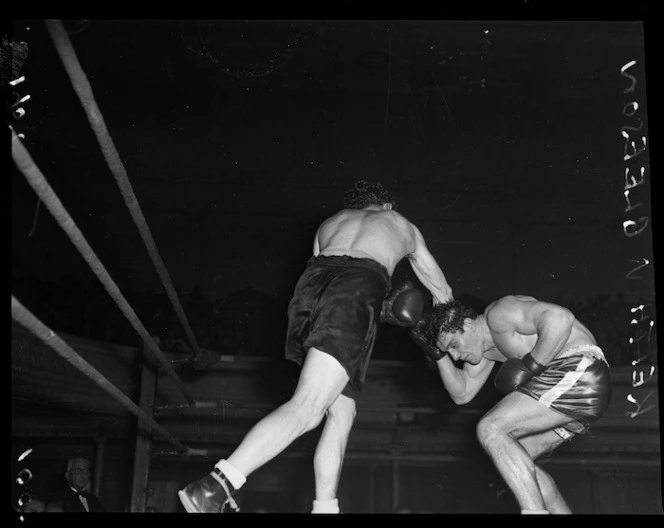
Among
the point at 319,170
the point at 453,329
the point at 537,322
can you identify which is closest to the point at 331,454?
the point at 453,329

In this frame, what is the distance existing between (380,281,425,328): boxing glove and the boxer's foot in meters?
1.27

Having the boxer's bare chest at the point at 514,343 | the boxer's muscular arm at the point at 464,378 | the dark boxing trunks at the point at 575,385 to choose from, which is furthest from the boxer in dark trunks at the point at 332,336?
the dark boxing trunks at the point at 575,385

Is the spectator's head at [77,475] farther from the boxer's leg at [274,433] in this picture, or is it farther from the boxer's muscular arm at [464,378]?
the boxer's leg at [274,433]

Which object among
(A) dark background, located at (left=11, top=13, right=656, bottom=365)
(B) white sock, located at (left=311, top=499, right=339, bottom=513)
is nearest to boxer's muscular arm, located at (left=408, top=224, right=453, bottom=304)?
(B) white sock, located at (left=311, top=499, right=339, bottom=513)

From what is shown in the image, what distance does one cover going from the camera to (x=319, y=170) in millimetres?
8047

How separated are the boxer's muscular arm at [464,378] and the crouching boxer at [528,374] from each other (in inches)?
1.2

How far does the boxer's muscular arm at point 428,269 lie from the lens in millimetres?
2984

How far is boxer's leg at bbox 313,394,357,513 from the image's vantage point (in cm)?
248

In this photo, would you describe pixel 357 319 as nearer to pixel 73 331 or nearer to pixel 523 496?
pixel 523 496

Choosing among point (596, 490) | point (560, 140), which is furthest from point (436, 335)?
point (560, 140)

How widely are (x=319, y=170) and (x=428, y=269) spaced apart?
202 inches

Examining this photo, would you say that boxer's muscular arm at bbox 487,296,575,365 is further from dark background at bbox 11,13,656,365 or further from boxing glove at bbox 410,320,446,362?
dark background at bbox 11,13,656,365

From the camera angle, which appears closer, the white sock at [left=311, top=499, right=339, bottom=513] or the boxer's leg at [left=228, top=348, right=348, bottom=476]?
the boxer's leg at [left=228, top=348, right=348, bottom=476]

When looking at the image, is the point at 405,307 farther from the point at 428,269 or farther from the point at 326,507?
the point at 326,507
